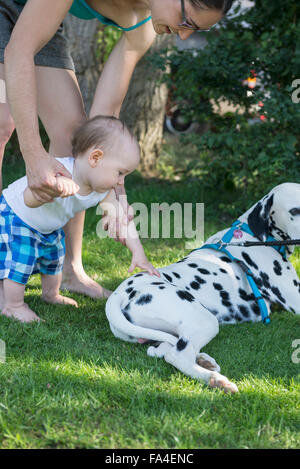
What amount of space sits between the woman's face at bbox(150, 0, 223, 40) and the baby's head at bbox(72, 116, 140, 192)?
0.63m

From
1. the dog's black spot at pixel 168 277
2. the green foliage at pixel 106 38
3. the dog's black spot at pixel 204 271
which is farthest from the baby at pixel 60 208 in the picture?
the green foliage at pixel 106 38

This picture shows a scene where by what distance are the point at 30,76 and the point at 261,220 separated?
1754 millimetres

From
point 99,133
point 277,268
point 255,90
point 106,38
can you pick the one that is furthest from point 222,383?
point 106,38

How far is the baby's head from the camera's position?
319 cm

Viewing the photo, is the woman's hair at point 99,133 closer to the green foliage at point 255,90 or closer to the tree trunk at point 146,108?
the green foliage at point 255,90

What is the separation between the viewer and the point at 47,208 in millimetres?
3367

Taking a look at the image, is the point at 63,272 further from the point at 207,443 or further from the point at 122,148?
the point at 207,443

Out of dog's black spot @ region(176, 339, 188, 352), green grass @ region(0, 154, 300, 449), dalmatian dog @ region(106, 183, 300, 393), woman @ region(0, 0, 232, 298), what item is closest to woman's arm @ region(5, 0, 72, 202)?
woman @ region(0, 0, 232, 298)

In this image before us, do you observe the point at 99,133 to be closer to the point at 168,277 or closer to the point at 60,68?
the point at 60,68

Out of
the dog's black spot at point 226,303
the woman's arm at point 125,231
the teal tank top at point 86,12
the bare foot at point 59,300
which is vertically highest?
the teal tank top at point 86,12

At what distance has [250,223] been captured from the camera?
3.79 meters

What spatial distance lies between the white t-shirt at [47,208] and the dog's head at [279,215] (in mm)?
1045

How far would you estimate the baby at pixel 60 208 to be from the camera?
3.20 metres
